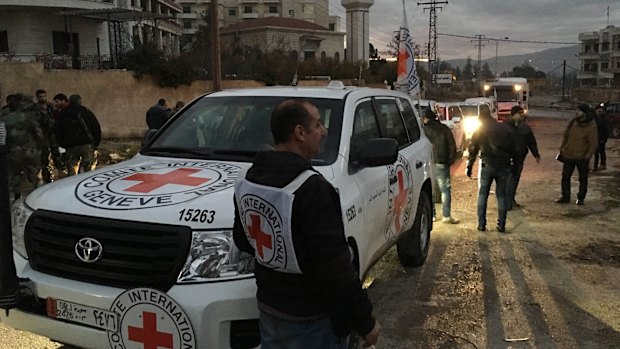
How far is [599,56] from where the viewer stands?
92.4m

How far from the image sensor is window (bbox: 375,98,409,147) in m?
4.94

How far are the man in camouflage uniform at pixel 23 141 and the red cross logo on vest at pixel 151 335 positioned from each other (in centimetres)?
570

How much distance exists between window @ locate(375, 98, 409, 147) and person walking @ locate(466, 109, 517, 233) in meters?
2.32

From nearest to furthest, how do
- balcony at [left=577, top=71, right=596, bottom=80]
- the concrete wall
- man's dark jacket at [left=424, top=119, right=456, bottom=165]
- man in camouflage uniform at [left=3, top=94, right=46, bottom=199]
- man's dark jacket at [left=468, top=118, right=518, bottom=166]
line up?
man's dark jacket at [left=468, top=118, right=518, bottom=166]
man in camouflage uniform at [left=3, top=94, right=46, bottom=199]
man's dark jacket at [left=424, top=119, right=456, bottom=165]
the concrete wall
balcony at [left=577, top=71, right=596, bottom=80]

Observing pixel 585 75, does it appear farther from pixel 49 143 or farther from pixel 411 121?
pixel 49 143

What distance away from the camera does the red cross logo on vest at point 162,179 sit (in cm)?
317

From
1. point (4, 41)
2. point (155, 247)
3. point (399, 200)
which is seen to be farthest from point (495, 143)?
point (4, 41)

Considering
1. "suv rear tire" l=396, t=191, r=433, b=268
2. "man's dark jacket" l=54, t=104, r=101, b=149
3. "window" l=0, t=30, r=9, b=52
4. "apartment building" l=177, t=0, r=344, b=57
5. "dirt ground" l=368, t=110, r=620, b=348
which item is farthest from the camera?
"apartment building" l=177, t=0, r=344, b=57

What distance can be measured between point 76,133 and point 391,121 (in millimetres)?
5670

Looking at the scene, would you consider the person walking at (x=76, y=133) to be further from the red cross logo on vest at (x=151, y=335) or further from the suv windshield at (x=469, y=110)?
the suv windshield at (x=469, y=110)

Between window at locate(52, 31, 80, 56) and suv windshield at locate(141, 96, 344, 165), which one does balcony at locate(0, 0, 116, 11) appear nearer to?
window at locate(52, 31, 80, 56)

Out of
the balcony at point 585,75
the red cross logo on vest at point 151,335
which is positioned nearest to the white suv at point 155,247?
the red cross logo on vest at point 151,335

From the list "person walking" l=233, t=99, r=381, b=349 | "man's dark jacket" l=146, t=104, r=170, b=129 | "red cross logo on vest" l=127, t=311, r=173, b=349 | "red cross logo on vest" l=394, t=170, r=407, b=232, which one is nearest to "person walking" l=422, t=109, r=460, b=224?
"red cross logo on vest" l=394, t=170, r=407, b=232

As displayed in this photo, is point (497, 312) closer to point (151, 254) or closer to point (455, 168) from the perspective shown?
point (151, 254)
